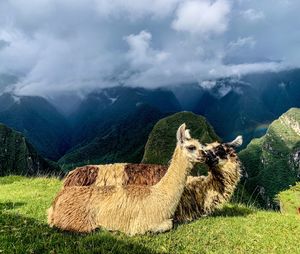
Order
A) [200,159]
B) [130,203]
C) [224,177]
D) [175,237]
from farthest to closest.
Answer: [224,177] < [200,159] < [130,203] < [175,237]

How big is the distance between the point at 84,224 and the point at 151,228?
5.73 feet

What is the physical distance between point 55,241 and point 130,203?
2456 millimetres

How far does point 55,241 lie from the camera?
1141cm

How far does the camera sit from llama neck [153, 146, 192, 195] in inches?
529

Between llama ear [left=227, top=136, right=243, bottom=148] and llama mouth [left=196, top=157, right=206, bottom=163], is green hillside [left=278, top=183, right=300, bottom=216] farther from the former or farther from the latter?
llama mouth [left=196, top=157, right=206, bottom=163]

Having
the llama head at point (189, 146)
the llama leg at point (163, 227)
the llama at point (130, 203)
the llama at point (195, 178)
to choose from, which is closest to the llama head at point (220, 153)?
the llama at point (195, 178)

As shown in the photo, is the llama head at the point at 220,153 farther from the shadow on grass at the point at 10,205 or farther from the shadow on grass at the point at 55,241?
the shadow on grass at the point at 10,205

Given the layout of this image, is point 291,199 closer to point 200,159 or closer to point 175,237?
point 200,159

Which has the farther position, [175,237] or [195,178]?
[195,178]

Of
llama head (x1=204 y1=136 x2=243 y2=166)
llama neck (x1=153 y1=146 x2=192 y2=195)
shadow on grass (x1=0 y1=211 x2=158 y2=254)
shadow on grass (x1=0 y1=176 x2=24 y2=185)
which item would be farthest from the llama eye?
shadow on grass (x1=0 y1=176 x2=24 y2=185)

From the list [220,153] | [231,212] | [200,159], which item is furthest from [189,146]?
[231,212]

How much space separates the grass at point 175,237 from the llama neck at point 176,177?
1.03 meters

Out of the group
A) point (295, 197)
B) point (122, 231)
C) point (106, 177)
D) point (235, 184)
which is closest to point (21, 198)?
point (106, 177)

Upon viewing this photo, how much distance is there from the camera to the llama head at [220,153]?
14505 mm
